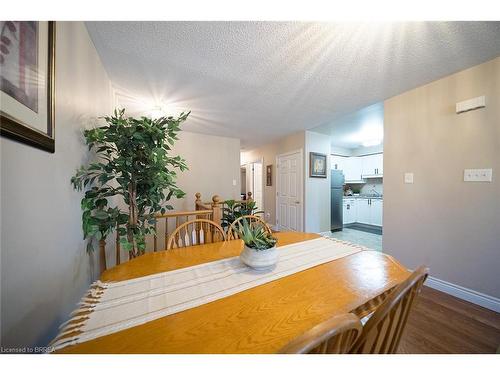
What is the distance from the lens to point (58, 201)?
35.8 inches

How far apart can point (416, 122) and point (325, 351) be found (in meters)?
2.69

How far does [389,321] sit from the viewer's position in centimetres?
54

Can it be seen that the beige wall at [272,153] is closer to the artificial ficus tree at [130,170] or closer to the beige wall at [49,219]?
the artificial ficus tree at [130,170]

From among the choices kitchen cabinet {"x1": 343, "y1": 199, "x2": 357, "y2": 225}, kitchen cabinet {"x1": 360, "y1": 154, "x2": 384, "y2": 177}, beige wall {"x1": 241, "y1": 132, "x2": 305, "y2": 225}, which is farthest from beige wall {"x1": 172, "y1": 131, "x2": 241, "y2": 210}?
kitchen cabinet {"x1": 360, "y1": 154, "x2": 384, "y2": 177}

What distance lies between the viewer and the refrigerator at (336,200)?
4.29m

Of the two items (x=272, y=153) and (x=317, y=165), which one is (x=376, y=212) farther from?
(x=272, y=153)

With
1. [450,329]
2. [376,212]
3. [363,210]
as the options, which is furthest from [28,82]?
[363,210]

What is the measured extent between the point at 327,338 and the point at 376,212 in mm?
5078

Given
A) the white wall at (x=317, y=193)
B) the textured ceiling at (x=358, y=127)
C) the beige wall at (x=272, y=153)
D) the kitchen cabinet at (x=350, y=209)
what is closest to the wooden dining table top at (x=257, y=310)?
the textured ceiling at (x=358, y=127)

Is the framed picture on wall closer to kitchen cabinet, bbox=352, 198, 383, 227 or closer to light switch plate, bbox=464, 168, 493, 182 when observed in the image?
light switch plate, bbox=464, 168, 493, 182

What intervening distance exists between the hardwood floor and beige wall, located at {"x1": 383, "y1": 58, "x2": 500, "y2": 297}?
0.88ft
